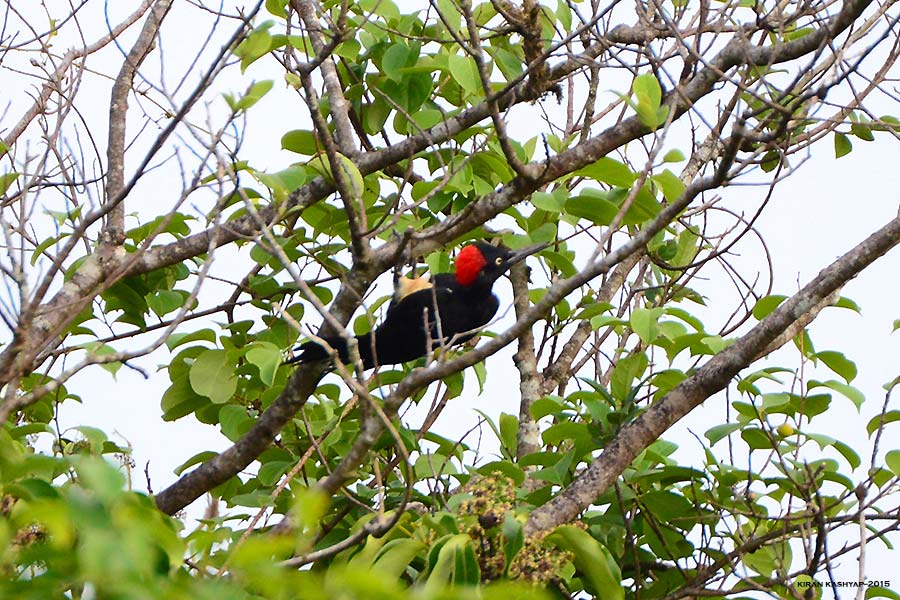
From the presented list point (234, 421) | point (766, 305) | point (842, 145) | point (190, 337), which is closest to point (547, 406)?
point (766, 305)

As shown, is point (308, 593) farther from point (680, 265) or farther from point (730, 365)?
point (680, 265)

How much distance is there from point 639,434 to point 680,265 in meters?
1.73

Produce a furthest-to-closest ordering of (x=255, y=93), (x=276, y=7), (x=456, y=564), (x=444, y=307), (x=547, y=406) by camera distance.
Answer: (x=444, y=307)
(x=276, y=7)
(x=547, y=406)
(x=255, y=93)
(x=456, y=564)

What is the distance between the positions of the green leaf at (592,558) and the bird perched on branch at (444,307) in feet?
6.18

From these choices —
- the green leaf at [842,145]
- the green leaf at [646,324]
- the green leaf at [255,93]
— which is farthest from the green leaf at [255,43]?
the green leaf at [842,145]

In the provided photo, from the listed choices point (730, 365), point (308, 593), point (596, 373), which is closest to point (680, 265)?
point (596, 373)

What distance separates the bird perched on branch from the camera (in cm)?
539

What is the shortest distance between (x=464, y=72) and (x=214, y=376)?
4.96ft

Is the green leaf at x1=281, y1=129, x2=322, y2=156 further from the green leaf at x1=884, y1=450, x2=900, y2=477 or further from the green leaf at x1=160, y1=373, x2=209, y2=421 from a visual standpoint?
the green leaf at x1=884, y1=450, x2=900, y2=477

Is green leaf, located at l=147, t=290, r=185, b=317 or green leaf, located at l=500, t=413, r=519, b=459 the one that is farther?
green leaf, located at l=500, t=413, r=519, b=459

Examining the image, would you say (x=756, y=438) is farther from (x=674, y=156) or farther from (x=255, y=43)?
(x=255, y=43)

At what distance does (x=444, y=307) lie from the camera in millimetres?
5754

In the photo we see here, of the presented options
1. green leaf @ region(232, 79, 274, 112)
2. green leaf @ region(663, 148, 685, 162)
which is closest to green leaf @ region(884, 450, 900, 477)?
green leaf @ region(663, 148, 685, 162)

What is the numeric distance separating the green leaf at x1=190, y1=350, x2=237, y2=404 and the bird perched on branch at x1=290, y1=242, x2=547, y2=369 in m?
0.73
